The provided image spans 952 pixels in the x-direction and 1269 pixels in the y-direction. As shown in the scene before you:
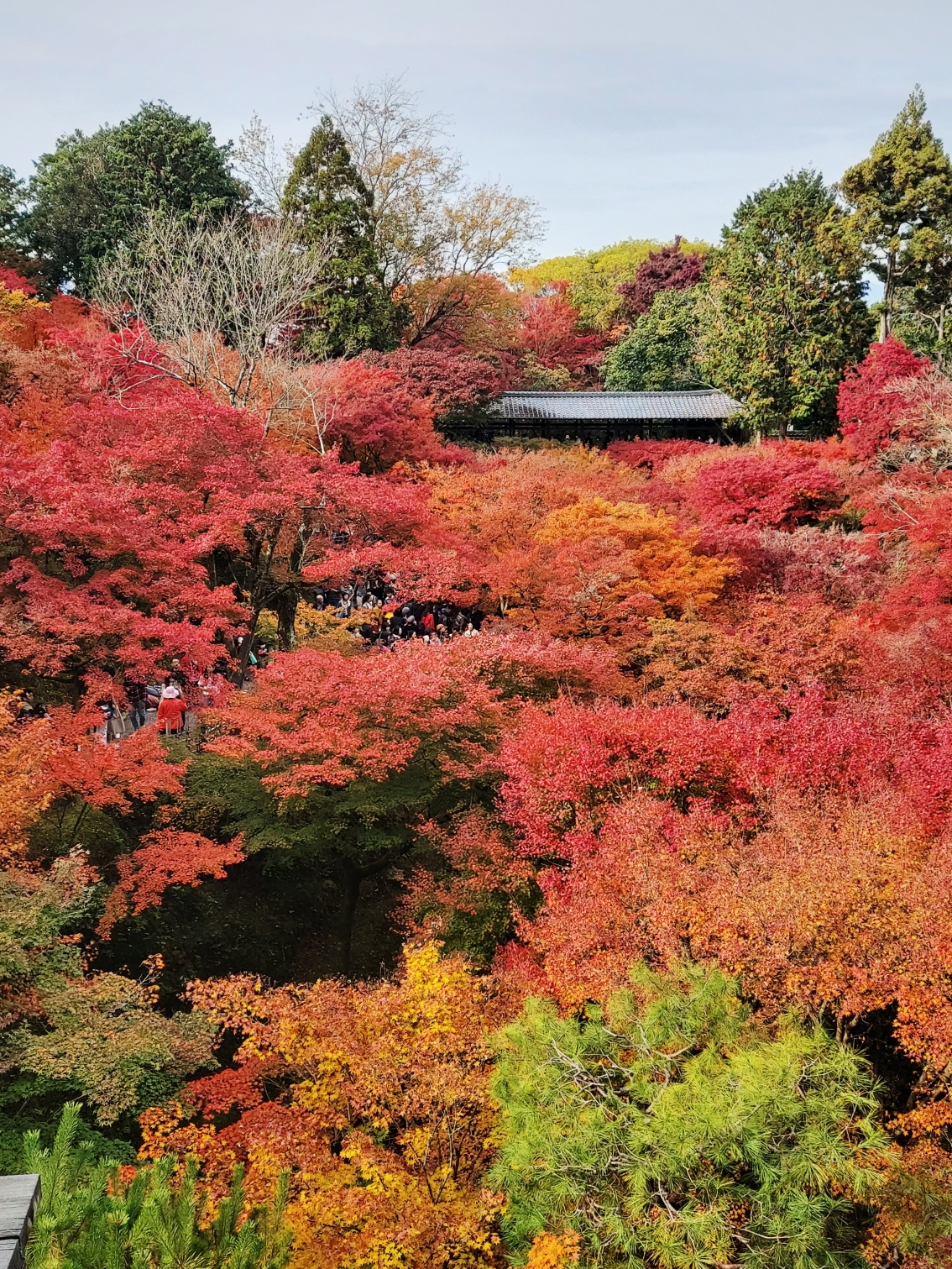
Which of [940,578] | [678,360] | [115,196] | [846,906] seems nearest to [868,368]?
[940,578]

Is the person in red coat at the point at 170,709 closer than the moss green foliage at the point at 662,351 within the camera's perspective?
Yes

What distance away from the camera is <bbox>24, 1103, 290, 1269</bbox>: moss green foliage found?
4.80 m

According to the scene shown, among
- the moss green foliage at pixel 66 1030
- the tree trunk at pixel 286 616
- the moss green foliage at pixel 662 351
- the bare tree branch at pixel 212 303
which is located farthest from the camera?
the moss green foliage at pixel 662 351

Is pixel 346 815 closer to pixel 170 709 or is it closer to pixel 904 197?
pixel 170 709

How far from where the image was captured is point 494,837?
42.3ft

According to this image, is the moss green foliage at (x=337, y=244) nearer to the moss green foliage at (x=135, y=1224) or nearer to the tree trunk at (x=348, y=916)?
the tree trunk at (x=348, y=916)

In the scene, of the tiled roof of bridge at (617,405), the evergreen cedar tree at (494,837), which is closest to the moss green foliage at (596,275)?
the tiled roof of bridge at (617,405)

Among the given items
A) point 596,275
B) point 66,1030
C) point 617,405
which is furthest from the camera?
point 596,275

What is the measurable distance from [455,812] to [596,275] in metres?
43.6

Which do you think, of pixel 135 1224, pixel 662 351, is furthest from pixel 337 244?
pixel 135 1224

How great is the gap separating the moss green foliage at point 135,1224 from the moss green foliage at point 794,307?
29978 mm

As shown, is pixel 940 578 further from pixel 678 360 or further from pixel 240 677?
pixel 678 360

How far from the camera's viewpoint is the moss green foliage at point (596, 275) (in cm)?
4753

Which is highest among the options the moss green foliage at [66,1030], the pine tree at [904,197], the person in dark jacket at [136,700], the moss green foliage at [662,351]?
the pine tree at [904,197]
